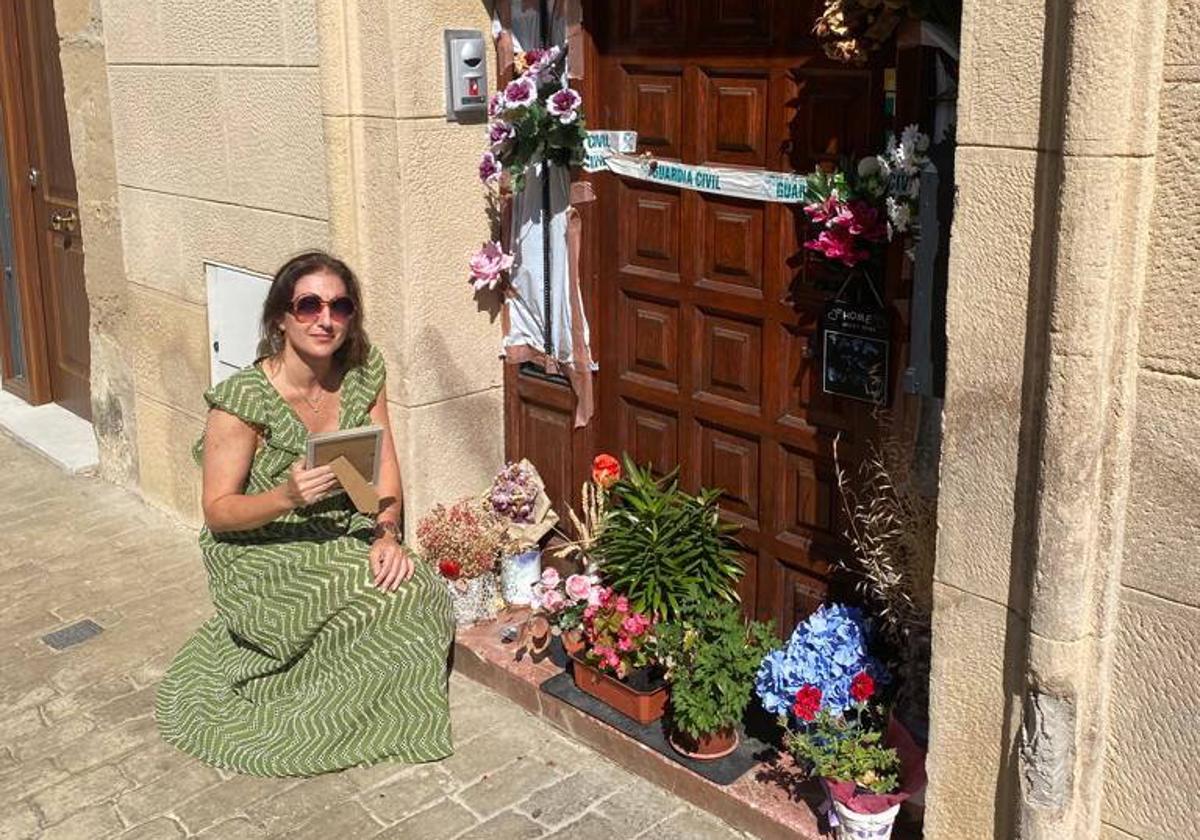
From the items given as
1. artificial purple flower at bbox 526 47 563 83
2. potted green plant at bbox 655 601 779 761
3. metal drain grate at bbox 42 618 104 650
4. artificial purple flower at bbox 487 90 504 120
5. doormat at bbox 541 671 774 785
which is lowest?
metal drain grate at bbox 42 618 104 650

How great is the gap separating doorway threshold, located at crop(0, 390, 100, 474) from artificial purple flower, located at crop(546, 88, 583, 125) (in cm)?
405

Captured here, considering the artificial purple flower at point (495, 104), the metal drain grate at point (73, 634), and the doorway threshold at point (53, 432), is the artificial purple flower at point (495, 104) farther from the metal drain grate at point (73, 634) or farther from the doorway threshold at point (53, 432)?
the doorway threshold at point (53, 432)

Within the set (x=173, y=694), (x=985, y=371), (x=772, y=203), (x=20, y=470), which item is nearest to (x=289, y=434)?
(x=173, y=694)

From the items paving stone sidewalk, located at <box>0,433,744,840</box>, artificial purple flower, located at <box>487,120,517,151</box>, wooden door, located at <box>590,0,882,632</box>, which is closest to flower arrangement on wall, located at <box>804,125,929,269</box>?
wooden door, located at <box>590,0,882,632</box>

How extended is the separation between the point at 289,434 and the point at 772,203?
1.78 m

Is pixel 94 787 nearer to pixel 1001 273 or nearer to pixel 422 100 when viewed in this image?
pixel 422 100

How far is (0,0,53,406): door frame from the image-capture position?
820 centimetres

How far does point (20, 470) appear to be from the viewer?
7676 millimetres

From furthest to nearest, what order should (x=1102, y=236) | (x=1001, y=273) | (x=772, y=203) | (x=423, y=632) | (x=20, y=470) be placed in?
(x=20, y=470) → (x=423, y=632) → (x=772, y=203) → (x=1001, y=273) → (x=1102, y=236)

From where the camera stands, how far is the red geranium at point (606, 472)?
502 centimetres

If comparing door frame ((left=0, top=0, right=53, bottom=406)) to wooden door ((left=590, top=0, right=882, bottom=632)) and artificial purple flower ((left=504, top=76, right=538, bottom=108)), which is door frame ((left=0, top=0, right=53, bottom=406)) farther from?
wooden door ((left=590, top=0, right=882, bottom=632))

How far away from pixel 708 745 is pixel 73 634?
284 centimetres

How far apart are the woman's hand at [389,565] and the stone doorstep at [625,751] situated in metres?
0.60

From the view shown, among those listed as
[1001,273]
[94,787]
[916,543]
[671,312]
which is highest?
[1001,273]
